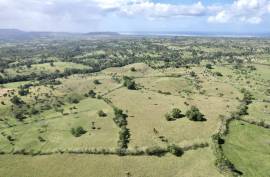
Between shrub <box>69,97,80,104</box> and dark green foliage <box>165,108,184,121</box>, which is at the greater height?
dark green foliage <box>165,108,184,121</box>

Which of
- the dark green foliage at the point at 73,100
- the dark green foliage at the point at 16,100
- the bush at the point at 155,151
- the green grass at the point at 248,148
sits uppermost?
the green grass at the point at 248,148

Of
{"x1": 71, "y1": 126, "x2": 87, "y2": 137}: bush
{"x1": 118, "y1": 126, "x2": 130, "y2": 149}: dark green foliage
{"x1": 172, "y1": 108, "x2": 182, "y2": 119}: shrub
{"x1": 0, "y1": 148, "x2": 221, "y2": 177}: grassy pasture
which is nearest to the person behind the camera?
{"x1": 0, "y1": 148, "x2": 221, "y2": 177}: grassy pasture

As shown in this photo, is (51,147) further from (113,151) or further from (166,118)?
(166,118)

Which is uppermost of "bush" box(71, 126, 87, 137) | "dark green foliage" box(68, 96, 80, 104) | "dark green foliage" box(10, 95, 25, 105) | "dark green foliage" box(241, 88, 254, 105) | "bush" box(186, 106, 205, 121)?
"bush" box(186, 106, 205, 121)

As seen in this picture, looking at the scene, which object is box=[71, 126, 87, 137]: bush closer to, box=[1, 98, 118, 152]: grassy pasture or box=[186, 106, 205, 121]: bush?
box=[1, 98, 118, 152]: grassy pasture

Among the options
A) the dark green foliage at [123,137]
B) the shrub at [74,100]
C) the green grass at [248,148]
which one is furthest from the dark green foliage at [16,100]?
the green grass at [248,148]

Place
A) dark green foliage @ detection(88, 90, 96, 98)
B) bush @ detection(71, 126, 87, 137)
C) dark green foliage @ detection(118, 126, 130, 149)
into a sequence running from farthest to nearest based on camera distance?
dark green foliage @ detection(88, 90, 96, 98)
bush @ detection(71, 126, 87, 137)
dark green foliage @ detection(118, 126, 130, 149)

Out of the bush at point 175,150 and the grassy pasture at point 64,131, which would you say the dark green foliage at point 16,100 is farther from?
the bush at point 175,150

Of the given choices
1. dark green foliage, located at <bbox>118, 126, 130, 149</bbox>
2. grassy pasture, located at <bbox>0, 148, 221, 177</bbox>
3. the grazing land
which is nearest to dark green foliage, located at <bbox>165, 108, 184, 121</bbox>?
the grazing land
